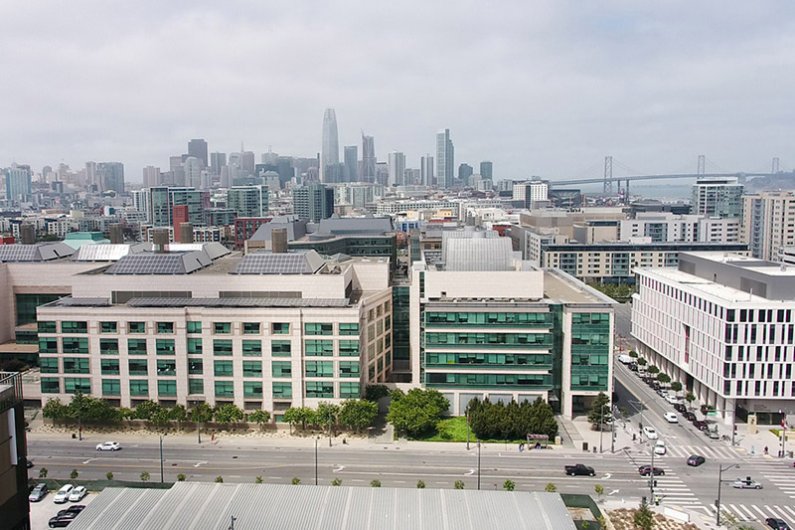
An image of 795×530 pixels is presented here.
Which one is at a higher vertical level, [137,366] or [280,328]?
[280,328]

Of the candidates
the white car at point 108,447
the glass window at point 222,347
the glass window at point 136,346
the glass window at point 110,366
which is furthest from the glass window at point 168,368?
the white car at point 108,447

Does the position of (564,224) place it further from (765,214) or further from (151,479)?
(151,479)

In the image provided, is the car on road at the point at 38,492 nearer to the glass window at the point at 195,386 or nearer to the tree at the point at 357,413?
the glass window at the point at 195,386

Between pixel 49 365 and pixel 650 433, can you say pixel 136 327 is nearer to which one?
pixel 49 365

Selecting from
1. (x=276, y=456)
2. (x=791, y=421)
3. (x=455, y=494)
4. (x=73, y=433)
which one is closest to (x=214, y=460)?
→ (x=276, y=456)

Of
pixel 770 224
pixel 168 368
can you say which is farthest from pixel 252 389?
pixel 770 224

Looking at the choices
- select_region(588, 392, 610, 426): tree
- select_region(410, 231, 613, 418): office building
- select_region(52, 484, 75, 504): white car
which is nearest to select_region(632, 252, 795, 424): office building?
select_region(410, 231, 613, 418): office building
